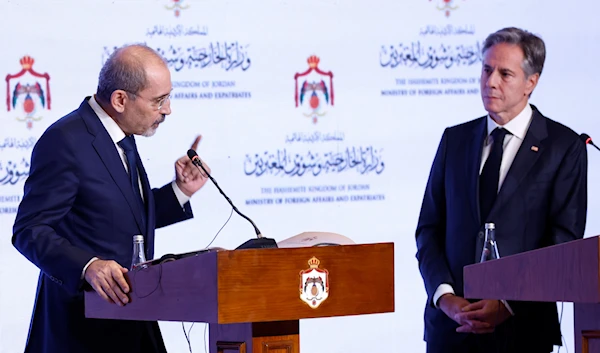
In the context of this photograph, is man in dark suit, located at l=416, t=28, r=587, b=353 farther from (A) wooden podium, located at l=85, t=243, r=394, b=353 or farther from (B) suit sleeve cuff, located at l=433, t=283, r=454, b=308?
(A) wooden podium, located at l=85, t=243, r=394, b=353

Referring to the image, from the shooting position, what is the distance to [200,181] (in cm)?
354

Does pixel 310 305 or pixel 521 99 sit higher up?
pixel 521 99

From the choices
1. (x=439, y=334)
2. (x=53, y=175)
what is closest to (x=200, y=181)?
(x=53, y=175)

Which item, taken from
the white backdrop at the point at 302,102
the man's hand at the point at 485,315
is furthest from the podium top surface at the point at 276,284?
the white backdrop at the point at 302,102

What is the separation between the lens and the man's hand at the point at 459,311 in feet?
10.9

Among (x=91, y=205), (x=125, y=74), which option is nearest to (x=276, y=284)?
(x=91, y=205)

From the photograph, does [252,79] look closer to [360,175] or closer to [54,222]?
[360,175]

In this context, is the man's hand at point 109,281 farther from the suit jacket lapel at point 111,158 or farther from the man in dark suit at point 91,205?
the suit jacket lapel at point 111,158

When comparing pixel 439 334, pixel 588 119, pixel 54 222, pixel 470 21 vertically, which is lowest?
pixel 439 334

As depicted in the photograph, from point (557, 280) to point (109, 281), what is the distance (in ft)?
3.96

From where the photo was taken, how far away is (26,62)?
4.93 metres

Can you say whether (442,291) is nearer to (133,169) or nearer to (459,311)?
(459,311)

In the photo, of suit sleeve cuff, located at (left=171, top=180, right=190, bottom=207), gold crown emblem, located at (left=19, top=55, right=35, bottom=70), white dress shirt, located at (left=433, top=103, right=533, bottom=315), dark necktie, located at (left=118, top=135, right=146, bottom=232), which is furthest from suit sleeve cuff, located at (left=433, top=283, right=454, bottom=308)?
gold crown emblem, located at (left=19, top=55, right=35, bottom=70)

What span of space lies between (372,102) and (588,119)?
125 cm
